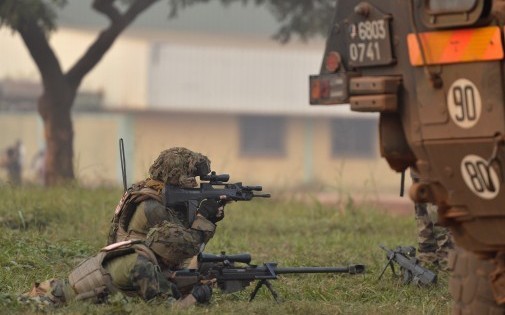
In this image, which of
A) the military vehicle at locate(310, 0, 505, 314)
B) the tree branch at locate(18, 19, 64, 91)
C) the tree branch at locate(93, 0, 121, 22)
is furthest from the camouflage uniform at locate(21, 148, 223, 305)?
the tree branch at locate(93, 0, 121, 22)

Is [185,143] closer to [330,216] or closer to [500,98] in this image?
[330,216]

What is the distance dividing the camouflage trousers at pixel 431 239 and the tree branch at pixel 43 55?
429 inches

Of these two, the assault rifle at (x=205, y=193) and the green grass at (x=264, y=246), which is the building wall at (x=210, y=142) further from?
the assault rifle at (x=205, y=193)

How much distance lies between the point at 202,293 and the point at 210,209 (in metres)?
0.68

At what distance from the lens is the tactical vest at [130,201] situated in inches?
338

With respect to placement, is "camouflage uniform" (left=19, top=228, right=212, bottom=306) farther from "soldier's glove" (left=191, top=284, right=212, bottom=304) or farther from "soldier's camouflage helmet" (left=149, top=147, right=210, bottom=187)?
"soldier's camouflage helmet" (left=149, top=147, right=210, bottom=187)

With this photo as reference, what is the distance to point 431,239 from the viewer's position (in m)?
10.7

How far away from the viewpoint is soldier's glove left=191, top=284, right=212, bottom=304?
823cm

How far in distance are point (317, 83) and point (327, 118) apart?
116 ft

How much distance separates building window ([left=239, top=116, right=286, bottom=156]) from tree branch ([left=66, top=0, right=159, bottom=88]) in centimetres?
2086

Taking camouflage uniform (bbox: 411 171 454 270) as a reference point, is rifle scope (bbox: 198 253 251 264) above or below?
above

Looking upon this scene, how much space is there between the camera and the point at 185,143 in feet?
131

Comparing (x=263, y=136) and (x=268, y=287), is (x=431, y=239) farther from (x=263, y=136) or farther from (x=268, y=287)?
(x=263, y=136)

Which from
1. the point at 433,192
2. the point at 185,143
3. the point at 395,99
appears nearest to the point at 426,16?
the point at 395,99
